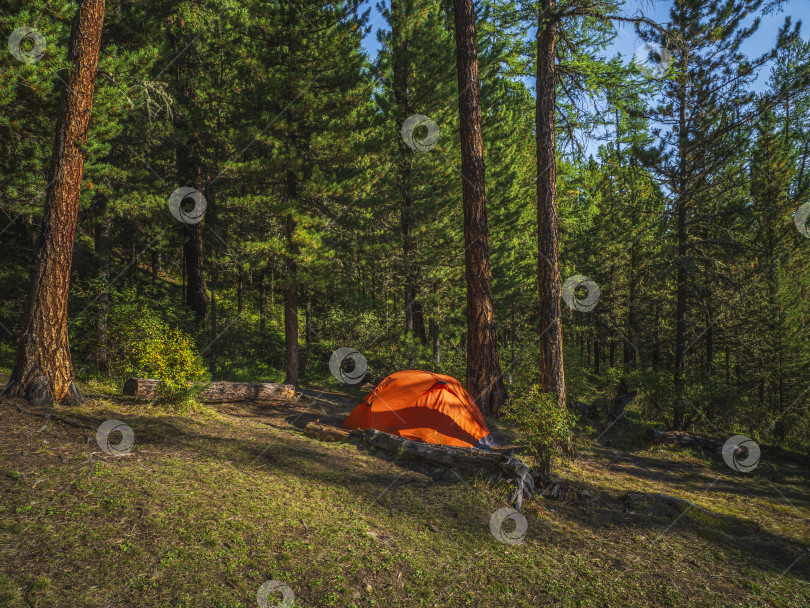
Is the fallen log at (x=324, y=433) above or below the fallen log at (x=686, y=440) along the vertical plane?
above

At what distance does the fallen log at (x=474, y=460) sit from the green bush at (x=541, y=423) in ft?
1.14

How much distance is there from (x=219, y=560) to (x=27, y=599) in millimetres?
1098

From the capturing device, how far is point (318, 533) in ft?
12.4

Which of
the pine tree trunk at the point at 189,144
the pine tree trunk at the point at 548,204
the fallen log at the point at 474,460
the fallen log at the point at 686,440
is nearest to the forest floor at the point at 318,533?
the fallen log at the point at 474,460

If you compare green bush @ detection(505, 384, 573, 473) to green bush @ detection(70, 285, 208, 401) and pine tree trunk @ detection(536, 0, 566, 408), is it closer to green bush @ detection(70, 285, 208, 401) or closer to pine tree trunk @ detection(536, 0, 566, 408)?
pine tree trunk @ detection(536, 0, 566, 408)

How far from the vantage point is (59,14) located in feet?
24.4

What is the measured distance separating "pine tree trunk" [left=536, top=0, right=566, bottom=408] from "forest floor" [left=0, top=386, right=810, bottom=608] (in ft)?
7.39

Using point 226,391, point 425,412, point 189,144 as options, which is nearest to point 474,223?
→ point 425,412

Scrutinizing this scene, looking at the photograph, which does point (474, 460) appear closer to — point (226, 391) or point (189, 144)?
point (226, 391)

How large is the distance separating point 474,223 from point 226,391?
6.76 m

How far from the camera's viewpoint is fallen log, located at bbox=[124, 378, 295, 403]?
7.23 meters

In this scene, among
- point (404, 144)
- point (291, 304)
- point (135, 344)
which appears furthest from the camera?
point (404, 144)

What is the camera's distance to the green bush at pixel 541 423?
5.71 m

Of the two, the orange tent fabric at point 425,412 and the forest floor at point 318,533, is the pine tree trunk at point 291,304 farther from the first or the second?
the forest floor at point 318,533
